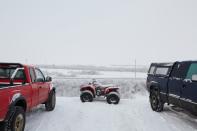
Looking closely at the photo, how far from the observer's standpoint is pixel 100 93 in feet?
43.0

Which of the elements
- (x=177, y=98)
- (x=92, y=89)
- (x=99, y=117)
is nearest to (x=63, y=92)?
(x=92, y=89)

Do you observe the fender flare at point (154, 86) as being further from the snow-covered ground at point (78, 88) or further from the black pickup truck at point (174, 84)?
the snow-covered ground at point (78, 88)

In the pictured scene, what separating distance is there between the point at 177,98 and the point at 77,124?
3156 millimetres

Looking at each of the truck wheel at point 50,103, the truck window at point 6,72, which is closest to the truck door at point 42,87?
the truck wheel at point 50,103

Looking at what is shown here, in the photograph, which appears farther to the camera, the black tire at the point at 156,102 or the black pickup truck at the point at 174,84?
the black tire at the point at 156,102

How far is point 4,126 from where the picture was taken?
550 cm

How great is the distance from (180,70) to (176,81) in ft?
1.20

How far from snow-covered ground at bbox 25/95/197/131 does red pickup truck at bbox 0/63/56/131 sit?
66 cm

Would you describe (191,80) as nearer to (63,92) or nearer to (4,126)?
(4,126)

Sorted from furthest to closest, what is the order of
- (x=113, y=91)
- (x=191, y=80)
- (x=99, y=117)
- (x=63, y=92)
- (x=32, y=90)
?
(x=63, y=92) < (x=113, y=91) < (x=99, y=117) < (x=32, y=90) < (x=191, y=80)

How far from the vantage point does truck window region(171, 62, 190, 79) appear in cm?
764

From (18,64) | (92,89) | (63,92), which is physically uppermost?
(18,64)

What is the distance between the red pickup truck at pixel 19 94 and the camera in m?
5.50

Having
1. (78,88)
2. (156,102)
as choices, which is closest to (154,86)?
(156,102)
